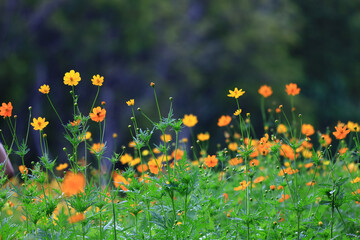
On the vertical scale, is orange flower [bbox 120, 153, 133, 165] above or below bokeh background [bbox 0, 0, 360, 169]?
below

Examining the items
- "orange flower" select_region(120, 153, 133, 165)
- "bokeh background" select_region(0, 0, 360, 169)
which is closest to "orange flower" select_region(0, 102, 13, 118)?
"orange flower" select_region(120, 153, 133, 165)

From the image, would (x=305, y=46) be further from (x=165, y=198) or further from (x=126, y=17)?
(x=165, y=198)

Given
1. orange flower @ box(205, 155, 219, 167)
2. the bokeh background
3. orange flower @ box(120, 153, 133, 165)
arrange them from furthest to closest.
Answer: the bokeh background
orange flower @ box(120, 153, 133, 165)
orange flower @ box(205, 155, 219, 167)

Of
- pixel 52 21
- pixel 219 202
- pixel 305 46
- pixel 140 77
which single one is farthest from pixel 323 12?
pixel 219 202

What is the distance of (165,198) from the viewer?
2949mm

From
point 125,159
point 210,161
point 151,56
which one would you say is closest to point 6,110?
point 125,159

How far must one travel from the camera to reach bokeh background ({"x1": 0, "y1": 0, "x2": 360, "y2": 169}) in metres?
20.0

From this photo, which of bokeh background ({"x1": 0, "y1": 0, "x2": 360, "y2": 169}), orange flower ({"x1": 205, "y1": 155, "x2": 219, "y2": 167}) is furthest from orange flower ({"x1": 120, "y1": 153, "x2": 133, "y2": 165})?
bokeh background ({"x1": 0, "y1": 0, "x2": 360, "y2": 169})

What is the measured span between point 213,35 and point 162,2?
2.73 m

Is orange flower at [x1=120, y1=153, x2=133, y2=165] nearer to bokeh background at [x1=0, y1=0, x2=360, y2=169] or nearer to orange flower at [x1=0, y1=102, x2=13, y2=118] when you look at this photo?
orange flower at [x1=0, y1=102, x2=13, y2=118]

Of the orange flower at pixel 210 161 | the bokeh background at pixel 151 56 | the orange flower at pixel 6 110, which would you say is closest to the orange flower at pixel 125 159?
the orange flower at pixel 210 161

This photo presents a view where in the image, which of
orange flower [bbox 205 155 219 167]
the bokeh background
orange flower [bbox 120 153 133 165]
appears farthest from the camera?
the bokeh background

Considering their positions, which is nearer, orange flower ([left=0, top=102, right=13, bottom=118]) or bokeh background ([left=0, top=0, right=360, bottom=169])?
orange flower ([left=0, top=102, right=13, bottom=118])

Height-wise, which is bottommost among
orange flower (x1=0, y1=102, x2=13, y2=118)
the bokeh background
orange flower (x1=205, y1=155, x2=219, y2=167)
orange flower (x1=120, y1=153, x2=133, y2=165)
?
orange flower (x1=205, y1=155, x2=219, y2=167)
